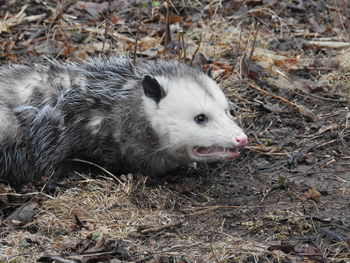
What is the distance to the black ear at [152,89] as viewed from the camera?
3.46 metres

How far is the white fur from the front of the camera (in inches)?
132

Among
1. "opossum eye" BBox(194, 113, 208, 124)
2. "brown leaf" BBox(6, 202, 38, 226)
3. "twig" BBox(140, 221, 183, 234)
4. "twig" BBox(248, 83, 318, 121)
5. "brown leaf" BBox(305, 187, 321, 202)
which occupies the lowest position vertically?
"twig" BBox(248, 83, 318, 121)

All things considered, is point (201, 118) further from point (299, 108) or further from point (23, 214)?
point (299, 108)

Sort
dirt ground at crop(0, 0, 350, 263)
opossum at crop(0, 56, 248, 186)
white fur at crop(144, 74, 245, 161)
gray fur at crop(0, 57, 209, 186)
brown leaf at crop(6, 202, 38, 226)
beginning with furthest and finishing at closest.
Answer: gray fur at crop(0, 57, 209, 186) → opossum at crop(0, 56, 248, 186) → white fur at crop(144, 74, 245, 161) → brown leaf at crop(6, 202, 38, 226) → dirt ground at crop(0, 0, 350, 263)

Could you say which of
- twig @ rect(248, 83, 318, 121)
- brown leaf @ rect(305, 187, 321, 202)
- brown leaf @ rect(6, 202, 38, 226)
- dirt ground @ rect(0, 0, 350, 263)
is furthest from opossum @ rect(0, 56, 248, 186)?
twig @ rect(248, 83, 318, 121)

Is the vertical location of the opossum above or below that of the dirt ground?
above

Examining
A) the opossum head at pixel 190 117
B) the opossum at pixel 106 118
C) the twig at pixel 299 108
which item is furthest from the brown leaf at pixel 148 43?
the opossum head at pixel 190 117

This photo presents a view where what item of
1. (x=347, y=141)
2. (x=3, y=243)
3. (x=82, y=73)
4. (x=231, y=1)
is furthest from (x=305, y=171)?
(x=231, y=1)

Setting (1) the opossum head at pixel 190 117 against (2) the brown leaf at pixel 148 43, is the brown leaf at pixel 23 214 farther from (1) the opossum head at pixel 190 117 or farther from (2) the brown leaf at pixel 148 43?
(2) the brown leaf at pixel 148 43

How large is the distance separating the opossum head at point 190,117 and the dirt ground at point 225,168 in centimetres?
25

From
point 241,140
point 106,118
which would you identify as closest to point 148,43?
point 106,118

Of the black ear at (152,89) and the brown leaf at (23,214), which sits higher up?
the black ear at (152,89)

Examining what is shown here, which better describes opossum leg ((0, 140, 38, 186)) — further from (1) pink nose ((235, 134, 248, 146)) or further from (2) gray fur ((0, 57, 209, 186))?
(1) pink nose ((235, 134, 248, 146))

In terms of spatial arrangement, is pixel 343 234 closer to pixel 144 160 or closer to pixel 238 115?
pixel 144 160
